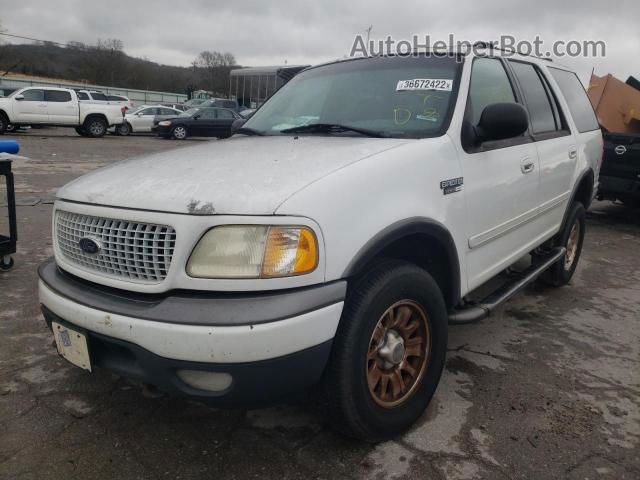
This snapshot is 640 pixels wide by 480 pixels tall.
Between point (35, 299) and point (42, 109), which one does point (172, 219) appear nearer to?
point (35, 299)

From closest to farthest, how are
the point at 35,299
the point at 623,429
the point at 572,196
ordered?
the point at 623,429 < the point at 35,299 < the point at 572,196

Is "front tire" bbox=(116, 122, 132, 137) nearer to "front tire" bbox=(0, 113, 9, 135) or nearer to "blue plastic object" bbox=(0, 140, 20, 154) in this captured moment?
"front tire" bbox=(0, 113, 9, 135)

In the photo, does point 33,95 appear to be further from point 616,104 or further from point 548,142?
point 548,142

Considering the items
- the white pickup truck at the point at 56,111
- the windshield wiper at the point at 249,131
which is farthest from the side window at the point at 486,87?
the white pickup truck at the point at 56,111

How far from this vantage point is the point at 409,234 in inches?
88.0

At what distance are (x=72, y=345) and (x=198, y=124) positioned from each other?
67.5 feet

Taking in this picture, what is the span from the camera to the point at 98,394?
8.77 ft

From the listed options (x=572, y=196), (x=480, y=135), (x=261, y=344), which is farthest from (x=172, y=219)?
(x=572, y=196)

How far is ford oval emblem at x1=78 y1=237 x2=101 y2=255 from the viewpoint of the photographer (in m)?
2.05

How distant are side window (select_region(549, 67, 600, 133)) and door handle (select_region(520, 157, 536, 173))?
51.3 inches

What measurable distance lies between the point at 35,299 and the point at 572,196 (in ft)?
14.2

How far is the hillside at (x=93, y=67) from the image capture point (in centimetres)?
5300

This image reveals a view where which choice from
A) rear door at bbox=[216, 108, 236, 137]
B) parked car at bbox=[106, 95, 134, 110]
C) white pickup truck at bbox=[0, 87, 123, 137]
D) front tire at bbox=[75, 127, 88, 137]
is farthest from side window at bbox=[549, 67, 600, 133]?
parked car at bbox=[106, 95, 134, 110]

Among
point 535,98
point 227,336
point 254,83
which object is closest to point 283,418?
point 227,336
